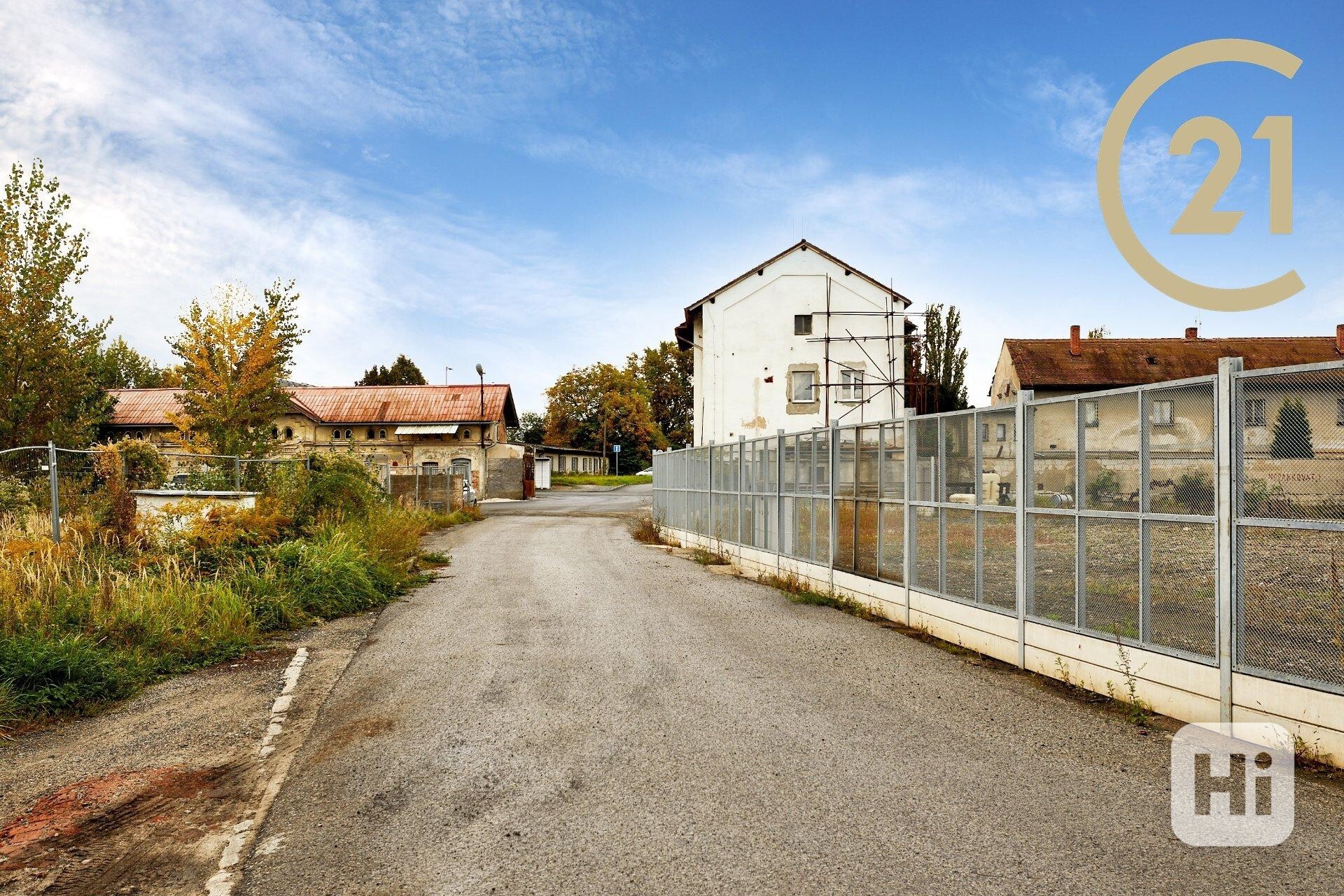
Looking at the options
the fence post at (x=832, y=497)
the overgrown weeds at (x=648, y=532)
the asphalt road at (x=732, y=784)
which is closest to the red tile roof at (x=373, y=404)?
the overgrown weeds at (x=648, y=532)

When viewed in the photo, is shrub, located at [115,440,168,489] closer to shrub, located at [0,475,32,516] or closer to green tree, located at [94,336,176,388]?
shrub, located at [0,475,32,516]

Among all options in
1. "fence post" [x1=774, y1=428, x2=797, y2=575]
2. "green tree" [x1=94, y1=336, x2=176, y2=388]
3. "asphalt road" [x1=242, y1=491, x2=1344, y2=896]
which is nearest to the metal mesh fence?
"asphalt road" [x1=242, y1=491, x2=1344, y2=896]

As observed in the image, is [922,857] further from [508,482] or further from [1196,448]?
[508,482]

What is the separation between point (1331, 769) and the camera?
493 centimetres

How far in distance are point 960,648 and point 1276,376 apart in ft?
13.8

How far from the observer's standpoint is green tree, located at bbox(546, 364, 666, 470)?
274 ft

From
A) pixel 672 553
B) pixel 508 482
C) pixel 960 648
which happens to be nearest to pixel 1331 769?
pixel 960 648

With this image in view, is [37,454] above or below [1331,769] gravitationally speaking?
above

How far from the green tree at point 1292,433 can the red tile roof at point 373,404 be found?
149ft

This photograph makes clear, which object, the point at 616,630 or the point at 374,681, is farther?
the point at 616,630

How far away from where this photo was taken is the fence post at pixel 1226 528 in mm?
5562

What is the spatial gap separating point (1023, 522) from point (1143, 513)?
1.47 meters

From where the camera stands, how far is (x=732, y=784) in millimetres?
4973

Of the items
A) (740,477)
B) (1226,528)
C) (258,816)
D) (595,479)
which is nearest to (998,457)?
(1226,528)
